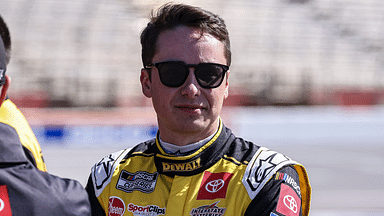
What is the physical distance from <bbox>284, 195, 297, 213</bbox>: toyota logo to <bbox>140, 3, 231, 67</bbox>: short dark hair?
54 centimetres

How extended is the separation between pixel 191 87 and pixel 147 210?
454 millimetres

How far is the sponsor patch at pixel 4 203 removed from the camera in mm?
1158

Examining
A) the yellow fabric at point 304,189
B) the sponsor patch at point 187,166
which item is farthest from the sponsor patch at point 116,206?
the yellow fabric at point 304,189

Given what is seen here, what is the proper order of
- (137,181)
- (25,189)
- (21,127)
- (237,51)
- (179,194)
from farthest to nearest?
(237,51) < (21,127) < (137,181) < (179,194) < (25,189)

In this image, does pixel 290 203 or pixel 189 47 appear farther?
pixel 189 47

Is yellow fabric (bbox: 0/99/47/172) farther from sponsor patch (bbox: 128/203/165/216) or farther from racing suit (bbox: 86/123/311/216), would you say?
sponsor patch (bbox: 128/203/165/216)

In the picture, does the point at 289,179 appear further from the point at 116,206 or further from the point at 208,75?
the point at 116,206

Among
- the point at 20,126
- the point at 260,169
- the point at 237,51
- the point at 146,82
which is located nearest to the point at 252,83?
the point at 237,51

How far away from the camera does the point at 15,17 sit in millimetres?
13945

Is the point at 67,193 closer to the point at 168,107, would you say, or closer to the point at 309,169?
the point at 168,107

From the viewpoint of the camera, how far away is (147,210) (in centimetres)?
168

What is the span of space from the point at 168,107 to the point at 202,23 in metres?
0.33

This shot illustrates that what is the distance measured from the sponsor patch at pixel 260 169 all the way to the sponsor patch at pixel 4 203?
751 millimetres

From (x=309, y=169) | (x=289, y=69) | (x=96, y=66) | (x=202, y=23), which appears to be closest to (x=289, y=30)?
(x=289, y=69)
